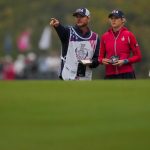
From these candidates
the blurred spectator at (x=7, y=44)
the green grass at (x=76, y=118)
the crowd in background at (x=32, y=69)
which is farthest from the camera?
the blurred spectator at (x=7, y=44)

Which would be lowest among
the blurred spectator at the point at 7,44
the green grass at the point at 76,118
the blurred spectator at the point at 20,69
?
the blurred spectator at the point at 7,44

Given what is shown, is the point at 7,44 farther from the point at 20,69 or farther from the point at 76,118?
the point at 76,118

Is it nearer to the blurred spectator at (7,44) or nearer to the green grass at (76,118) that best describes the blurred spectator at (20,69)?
the blurred spectator at (7,44)

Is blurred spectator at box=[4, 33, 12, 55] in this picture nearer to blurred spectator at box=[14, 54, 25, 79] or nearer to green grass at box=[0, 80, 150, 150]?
blurred spectator at box=[14, 54, 25, 79]

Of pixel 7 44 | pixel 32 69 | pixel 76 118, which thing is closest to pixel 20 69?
pixel 32 69

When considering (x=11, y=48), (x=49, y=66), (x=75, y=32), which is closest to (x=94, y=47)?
(x=75, y=32)

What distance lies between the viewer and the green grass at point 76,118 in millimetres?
6387

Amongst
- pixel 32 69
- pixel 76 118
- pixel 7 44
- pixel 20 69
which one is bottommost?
pixel 7 44

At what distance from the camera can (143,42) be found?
50.2m

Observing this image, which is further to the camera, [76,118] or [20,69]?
[20,69]

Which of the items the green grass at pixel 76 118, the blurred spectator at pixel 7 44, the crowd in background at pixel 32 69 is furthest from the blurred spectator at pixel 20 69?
the green grass at pixel 76 118

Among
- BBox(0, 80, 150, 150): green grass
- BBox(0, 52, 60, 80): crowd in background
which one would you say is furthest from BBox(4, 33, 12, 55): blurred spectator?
BBox(0, 80, 150, 150): green grass

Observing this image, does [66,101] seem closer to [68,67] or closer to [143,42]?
[68,67]

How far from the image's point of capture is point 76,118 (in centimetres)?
679
